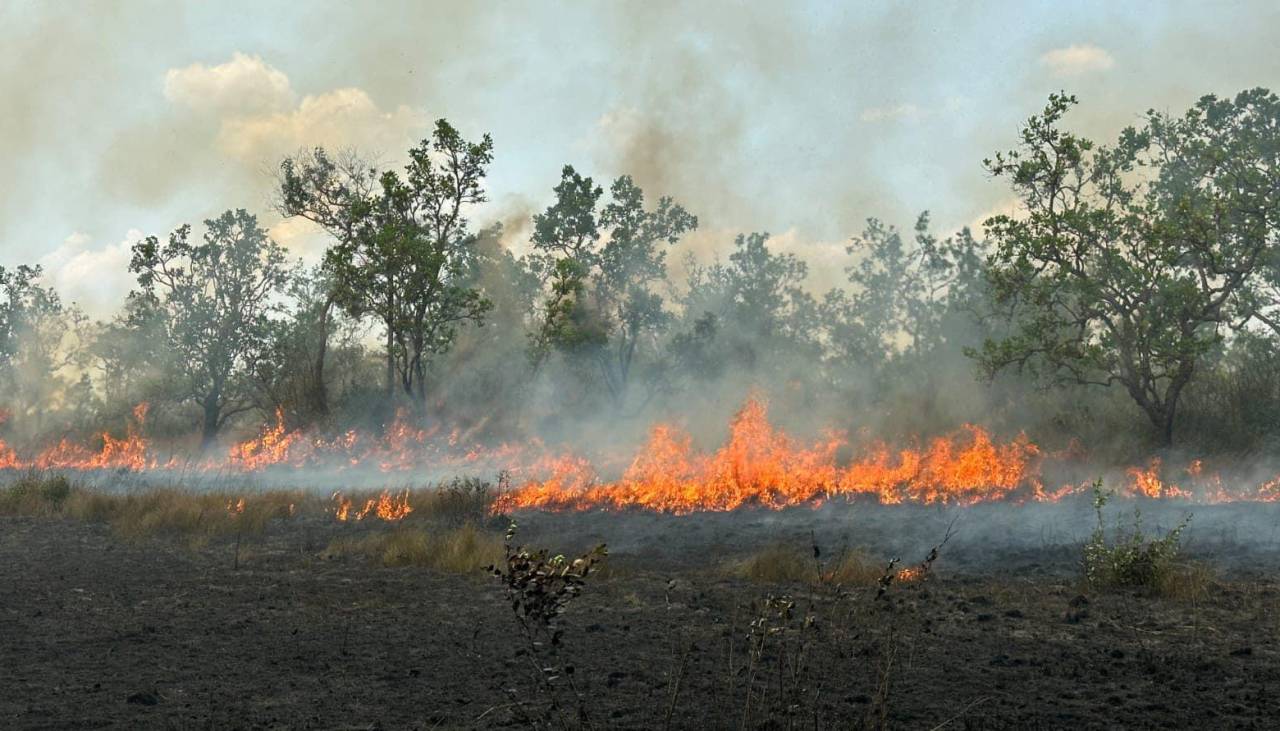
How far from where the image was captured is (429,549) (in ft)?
39.0

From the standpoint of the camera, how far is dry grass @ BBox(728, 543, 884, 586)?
10.1m

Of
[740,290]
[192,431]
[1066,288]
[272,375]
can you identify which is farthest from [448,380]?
[1066,288]

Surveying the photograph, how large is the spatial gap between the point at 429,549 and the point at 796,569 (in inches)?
183

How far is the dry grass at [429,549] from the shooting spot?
11266 mm

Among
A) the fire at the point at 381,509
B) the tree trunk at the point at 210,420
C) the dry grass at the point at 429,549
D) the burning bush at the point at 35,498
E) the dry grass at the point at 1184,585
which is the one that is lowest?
the dry grass at the point at 1184,585

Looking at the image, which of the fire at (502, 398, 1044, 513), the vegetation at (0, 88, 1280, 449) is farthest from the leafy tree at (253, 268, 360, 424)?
the fire at (502, 398, 1044, 513)

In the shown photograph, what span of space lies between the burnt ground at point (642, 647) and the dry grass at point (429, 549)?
1.15 feet

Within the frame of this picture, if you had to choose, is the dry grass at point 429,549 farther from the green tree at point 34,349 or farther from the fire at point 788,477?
the green tree at point 34,349

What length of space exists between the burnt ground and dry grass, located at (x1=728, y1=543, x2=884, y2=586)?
38 centimetres

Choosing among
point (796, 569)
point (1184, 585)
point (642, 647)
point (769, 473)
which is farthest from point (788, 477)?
point (642, 647)

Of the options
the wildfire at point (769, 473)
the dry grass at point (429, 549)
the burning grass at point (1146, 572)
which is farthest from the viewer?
the wildfire at point (769, 473)

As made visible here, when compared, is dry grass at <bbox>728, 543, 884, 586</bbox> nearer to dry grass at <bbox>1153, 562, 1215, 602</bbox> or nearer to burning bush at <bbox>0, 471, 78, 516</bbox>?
dry grass at <bbox>1153, 562, 1215, 602</bbox>

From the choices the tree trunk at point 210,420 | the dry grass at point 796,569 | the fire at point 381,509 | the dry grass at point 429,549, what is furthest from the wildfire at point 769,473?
the tree trunk at point 210,420

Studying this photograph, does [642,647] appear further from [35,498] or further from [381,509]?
[35,498]
